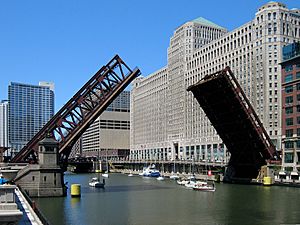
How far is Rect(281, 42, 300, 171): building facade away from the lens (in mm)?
68688

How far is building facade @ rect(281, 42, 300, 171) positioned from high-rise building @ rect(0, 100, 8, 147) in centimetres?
12942

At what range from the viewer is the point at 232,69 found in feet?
351

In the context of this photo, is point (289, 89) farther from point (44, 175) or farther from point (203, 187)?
point (44, 175)

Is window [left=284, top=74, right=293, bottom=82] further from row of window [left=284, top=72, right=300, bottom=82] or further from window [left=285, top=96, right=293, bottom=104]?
window [left=285, top=96, right=293, bottom=104]

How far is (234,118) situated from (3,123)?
14861 centimetres

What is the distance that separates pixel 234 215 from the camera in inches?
1341

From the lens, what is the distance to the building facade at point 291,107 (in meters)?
68.7

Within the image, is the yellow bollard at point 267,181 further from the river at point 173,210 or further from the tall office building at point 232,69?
the tall office building at point 232,69

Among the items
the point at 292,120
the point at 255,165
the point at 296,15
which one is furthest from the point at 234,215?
the point at 296,15

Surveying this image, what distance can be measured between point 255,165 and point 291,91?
13.3 m

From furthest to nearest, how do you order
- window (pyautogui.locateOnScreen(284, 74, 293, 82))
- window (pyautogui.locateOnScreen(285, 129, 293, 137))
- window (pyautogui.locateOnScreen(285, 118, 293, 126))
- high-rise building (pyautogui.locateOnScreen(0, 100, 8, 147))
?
high-rise building (pyautogui.locateOnScreen(0, 100, 8, 147)) → window (pyautogui.locateOnScreen(285, 129, 293, 137)) → window (pyautogui.locateOnScreen(285, 118, 293, 126)) → window (pyautogui.locateOnScreen(284, 74, 293, 82))

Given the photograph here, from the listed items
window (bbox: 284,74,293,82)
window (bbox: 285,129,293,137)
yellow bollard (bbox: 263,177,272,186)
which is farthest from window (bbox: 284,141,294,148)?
yellow bollard (bbox: 263,177,272,186)

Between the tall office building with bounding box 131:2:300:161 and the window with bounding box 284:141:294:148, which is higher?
the tall office building with bounding box 131:2:300:161

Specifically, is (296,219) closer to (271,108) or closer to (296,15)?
(271,108)
